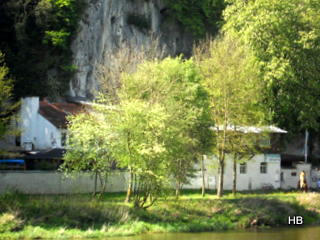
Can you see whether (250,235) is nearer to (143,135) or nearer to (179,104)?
(143,135)

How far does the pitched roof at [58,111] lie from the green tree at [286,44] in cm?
1447

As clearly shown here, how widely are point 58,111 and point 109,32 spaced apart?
13091 millimetres

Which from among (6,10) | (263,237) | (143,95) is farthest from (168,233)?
(6,10)

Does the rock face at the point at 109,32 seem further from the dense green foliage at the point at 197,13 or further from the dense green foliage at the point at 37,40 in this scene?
the dense green foliage at the point at 37,40

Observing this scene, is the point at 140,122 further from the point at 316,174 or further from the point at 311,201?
the point at 316,174

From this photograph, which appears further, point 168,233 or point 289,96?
point 289,96

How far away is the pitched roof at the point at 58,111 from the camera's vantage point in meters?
48.7

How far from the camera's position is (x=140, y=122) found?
111 feet

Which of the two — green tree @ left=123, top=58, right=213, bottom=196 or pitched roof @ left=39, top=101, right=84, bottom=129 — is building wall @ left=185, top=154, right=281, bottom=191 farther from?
pitched roof @ left=39, top=101, right=84, bottom=129

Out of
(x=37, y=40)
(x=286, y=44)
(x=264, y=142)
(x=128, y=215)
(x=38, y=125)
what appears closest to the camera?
(x=128, y=215)

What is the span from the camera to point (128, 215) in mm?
33469

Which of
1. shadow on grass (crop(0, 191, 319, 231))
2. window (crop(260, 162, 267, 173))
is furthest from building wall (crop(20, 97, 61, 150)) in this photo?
window (crop(260, 162, 267, 173))

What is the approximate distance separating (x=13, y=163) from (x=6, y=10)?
605 inches

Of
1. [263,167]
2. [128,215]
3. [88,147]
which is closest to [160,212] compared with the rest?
[128,215]
